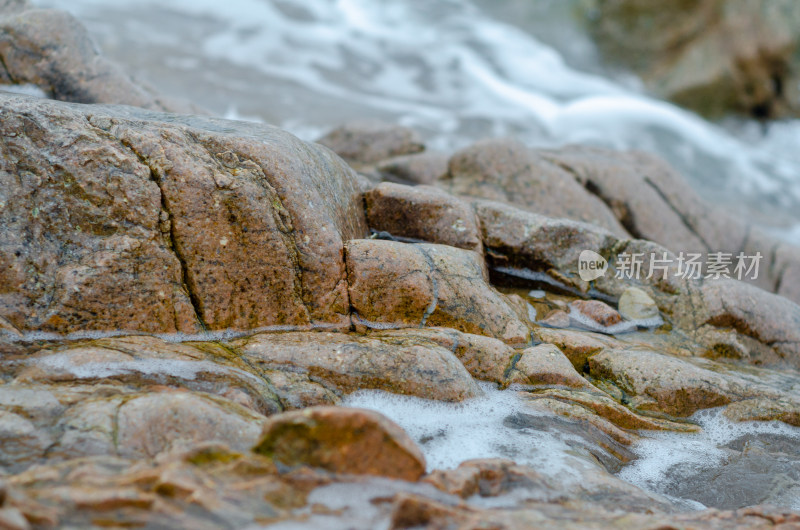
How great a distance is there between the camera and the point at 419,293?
4.54 metres

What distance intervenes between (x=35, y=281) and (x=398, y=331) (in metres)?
2.50

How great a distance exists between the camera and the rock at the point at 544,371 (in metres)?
4.25

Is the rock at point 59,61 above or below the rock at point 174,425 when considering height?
above

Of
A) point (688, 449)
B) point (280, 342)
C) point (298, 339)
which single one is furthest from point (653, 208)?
point (280, 342)

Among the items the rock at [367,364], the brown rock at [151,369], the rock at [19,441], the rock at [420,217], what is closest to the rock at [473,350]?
the rock at [367,364]

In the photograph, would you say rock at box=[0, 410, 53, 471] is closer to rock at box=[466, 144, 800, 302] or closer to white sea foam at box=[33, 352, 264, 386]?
white sea foam at box=[33, 352, 264, 386]

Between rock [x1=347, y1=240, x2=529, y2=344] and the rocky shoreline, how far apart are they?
19 millimetres

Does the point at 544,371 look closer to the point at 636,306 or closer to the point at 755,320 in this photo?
the point at 636,306

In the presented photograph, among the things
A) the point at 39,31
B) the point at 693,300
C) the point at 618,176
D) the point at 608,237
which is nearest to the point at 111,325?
the point at 39,31

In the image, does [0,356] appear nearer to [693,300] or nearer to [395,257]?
[395,257]

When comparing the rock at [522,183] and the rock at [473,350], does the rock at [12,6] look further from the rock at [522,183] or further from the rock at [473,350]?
the rock at [473,350]

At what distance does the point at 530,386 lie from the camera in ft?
13.9

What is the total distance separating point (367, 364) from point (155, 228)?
1.75 m

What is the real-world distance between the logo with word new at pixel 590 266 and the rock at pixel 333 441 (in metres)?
3.61
